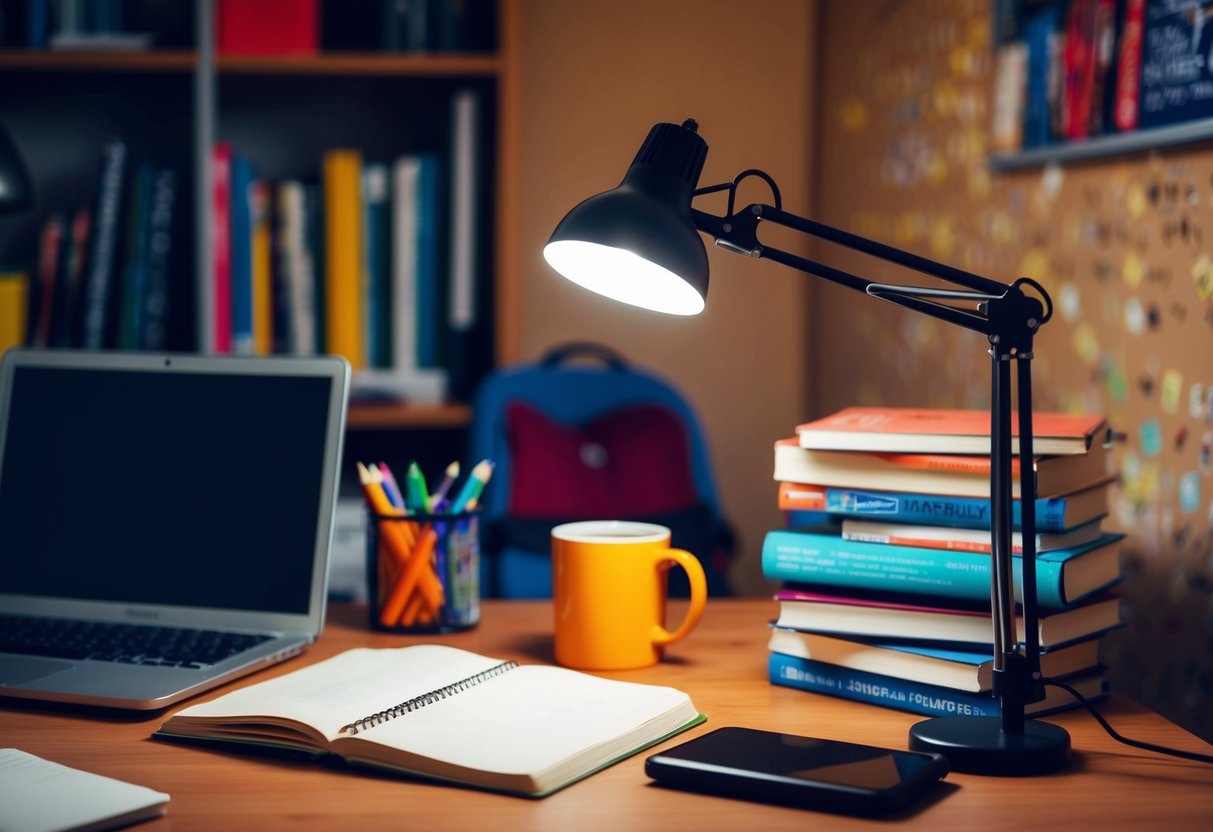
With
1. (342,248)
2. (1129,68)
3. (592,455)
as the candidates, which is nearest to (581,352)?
(592,455)

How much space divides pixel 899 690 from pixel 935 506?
0.48 feet

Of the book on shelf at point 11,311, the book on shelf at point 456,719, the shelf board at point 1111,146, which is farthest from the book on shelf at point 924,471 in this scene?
the book on shelf at point 11,311

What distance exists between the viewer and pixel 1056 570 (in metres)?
0.93

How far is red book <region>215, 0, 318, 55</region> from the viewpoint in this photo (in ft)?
7.21

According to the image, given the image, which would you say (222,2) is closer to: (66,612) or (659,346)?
(659,346)

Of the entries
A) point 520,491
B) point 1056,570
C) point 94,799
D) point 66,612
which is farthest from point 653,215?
point 520,491

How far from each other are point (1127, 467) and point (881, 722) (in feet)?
2.25

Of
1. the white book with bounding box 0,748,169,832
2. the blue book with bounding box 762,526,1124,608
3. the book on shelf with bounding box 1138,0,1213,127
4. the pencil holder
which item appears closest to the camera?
the white book with bounding box 0,748,169,832

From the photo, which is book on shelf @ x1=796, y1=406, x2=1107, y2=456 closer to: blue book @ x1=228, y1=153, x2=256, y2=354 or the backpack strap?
the backpack strap

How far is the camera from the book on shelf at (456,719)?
823 mm

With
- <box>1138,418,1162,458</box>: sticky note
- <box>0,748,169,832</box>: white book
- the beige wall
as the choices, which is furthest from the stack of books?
the beige wall

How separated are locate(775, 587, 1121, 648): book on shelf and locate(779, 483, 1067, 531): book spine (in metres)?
0.06

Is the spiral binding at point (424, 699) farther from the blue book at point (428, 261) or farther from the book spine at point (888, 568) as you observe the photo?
the blue book at point (428, 261)

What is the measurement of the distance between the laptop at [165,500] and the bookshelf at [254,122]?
0.96 meters
